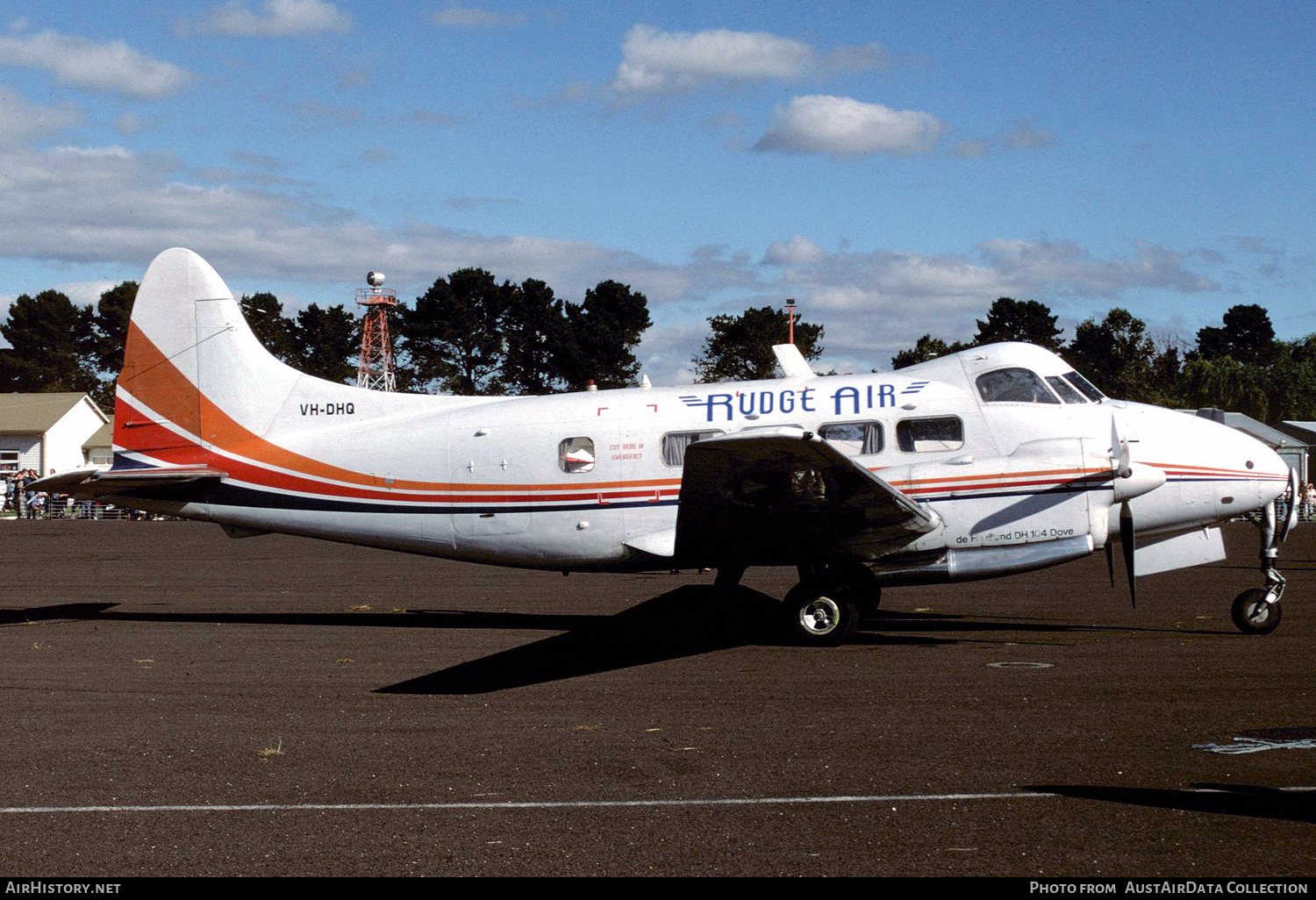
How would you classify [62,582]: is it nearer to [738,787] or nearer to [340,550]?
[340,550]

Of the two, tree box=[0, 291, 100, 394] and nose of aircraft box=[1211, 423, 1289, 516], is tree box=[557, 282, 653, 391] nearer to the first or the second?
tree box=[0, 291, 100, 394]

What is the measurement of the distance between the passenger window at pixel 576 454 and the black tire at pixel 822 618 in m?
3.14

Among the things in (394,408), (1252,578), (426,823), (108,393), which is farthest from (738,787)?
(108,393)

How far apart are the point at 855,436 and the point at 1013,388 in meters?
2.00

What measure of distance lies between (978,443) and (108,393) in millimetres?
104967

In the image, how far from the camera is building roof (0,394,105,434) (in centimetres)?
→ 7419

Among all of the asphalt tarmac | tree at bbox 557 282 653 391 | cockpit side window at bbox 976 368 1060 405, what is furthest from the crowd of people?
cockpit side window at bbox 976 368 1060 405

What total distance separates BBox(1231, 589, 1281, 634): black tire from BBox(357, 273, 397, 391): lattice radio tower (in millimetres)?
47339

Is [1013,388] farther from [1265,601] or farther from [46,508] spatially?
[46,508]

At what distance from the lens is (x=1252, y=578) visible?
73.2ft

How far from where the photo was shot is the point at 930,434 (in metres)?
14.2

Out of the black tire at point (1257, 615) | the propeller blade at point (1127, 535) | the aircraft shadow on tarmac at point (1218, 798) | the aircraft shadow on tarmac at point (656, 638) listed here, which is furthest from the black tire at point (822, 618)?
the aircraft shadow on tarmac at point (1218, 798)

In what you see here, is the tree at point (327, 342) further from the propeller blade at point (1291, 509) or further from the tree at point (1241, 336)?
the tree at point (1241, 336)

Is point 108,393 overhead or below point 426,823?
overhead
